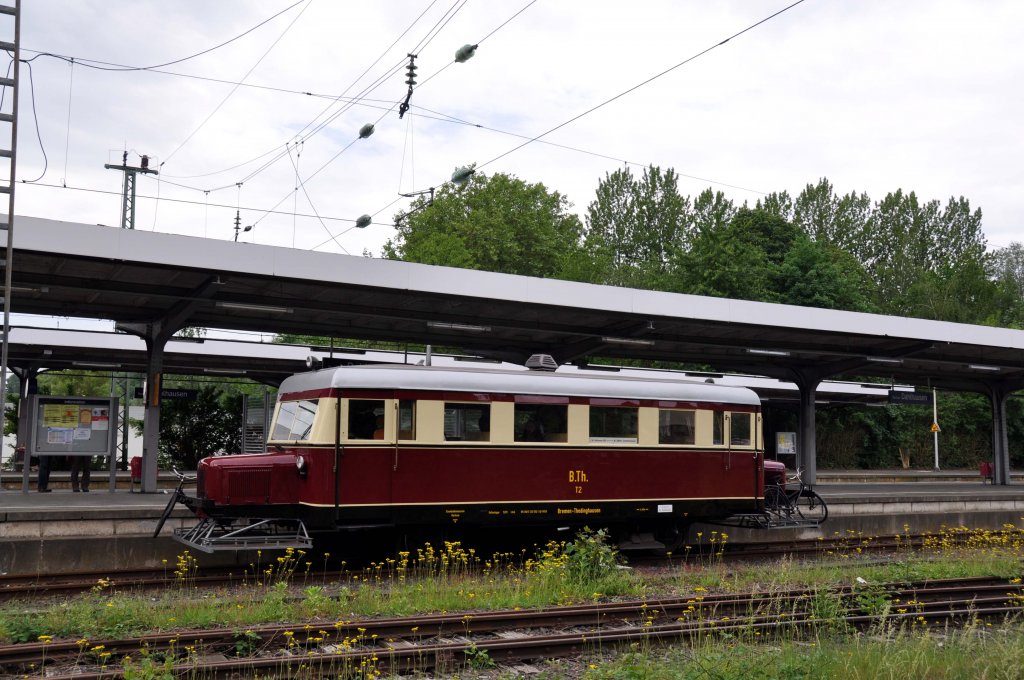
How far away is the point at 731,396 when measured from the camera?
16.8 metres

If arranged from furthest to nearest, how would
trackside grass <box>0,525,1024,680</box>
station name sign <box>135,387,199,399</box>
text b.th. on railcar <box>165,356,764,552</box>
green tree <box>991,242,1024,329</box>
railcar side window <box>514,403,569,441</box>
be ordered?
green tree <box>991,242,1024,329</box> → station name sign <box>135,387,199,399</box> → railcar side window <box>514,403,569,441</box> → text b.th. on railcar <box>165,356,764,552</box> → trackside grass <box>0,525,1024,680</box>

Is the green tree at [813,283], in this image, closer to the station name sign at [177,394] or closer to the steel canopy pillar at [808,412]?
the steel canopy pillar at [808,412]

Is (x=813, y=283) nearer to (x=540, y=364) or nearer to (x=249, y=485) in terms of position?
(x=540, y=364)

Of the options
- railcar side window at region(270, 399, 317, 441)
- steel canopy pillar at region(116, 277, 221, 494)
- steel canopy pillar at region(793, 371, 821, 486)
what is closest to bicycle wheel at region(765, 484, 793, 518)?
railcar side window at region(270, 399, 317, 441)

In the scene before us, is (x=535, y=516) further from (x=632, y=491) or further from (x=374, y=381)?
(x=374, y=381)

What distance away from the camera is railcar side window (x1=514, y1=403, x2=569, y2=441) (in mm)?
14703

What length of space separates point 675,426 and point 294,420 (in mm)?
6394

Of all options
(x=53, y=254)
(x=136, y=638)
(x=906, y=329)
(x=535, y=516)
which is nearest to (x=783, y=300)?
(x=906, y=329)

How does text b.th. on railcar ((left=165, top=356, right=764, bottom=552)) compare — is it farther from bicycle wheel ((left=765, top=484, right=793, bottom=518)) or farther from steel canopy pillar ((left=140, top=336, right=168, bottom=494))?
steel canopy pillar ((left=140, top=336, right=168, bottom=494))

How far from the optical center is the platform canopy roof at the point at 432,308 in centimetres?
1578

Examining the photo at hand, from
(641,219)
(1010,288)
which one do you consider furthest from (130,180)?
(1010,288)

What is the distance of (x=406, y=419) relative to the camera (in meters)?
13.9

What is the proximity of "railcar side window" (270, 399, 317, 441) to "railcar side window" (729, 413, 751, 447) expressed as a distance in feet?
24.5

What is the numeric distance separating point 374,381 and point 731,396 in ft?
21.9
